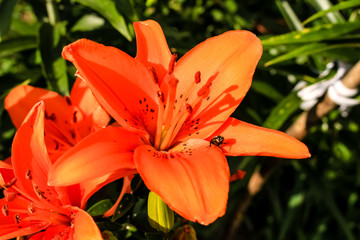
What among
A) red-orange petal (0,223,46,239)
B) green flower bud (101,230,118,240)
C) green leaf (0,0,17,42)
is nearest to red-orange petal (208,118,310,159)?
green flower bud (101,230,118,240)

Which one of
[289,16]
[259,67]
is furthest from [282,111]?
[289,16]

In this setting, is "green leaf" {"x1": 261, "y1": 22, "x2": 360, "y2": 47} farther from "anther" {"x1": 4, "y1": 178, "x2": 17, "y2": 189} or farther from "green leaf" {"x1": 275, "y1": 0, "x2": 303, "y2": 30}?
"anther" {"x1": 4, "y1": 178, "x2": 17, "y2": 189}

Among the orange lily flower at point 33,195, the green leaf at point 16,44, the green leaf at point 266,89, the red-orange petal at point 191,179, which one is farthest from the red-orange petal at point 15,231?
the green leaf at point 266,89

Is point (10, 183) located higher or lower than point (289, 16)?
higher

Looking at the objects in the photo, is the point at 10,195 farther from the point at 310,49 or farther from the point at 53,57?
the point at 310,49

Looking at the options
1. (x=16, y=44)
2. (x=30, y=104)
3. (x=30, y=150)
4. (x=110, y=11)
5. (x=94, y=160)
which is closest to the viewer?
(x=94, y=160)

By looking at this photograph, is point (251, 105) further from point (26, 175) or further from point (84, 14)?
point (26, 175)

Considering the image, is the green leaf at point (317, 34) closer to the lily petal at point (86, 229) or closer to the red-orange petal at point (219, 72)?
the red-orange petal at point (219, 72)
